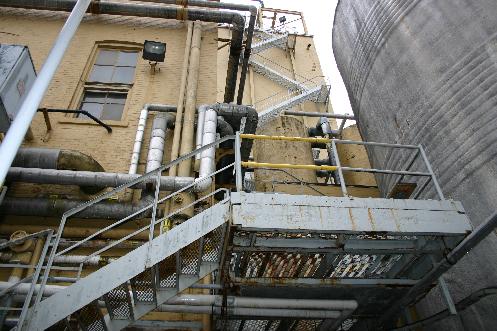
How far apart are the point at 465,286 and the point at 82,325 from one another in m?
5.13

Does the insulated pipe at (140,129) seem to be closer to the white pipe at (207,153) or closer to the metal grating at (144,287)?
the white pipe at (207,153)

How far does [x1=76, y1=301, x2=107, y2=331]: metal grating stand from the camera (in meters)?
4.64

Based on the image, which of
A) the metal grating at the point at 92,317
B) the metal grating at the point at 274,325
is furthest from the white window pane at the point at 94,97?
the metal grating at the point at 274,325

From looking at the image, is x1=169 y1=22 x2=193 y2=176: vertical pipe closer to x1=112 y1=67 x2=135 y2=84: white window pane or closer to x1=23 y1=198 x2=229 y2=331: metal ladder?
x1=112 y1=67 x2=135 y2=84: white window pane

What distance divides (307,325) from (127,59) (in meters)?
8.87

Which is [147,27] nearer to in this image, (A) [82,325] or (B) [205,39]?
(B) [205,39]

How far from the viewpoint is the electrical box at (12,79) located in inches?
213

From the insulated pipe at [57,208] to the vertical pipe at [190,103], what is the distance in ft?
4.22

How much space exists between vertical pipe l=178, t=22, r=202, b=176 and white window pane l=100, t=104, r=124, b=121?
1.80 m

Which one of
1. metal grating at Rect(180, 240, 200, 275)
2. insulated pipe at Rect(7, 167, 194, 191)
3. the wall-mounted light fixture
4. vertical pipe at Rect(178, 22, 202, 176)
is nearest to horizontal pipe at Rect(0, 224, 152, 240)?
insulated pipe at Rect(7, 167, 194, 191)

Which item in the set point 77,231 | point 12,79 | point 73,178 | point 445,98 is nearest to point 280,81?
point 445,98

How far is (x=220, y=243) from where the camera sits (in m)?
4.77

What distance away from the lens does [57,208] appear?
24.1 feet

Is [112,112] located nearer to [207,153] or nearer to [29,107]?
[207,153]
